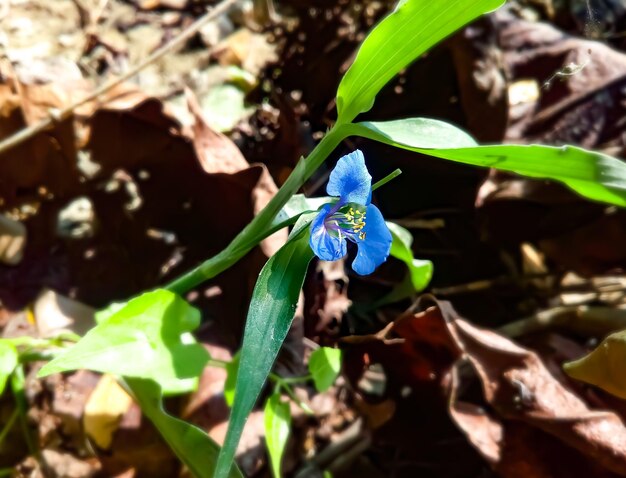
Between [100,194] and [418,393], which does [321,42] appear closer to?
[100,194]

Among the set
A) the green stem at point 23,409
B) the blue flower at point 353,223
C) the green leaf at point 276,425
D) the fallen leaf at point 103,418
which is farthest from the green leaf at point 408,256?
the green stem at point 23,409

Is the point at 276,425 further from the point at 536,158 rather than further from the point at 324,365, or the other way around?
the point at 536,158

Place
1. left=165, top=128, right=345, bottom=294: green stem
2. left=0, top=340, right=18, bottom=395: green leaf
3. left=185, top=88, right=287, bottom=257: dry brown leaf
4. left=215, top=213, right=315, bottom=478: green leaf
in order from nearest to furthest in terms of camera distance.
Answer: left=215, top=213, right=315, bottom=478: green leaf → left=165, top=128, right=345, bottom=294: green stem → left=0, top=340, right=18, bottom=395: green leaf → left=185, top=88, right=287, bottom=257: dry brown leaf

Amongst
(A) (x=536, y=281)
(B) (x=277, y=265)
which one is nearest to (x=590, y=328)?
(A) (x=536, y=281)

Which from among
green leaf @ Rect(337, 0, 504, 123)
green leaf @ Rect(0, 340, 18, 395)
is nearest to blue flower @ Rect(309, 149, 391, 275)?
green leaf @ Rect(337, 0, 504, 123)

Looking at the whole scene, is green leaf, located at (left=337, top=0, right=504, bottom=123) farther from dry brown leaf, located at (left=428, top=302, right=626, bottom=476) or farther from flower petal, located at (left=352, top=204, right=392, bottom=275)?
dry brown leaf, located at (left=428, top=302, right=626, bottom=476)

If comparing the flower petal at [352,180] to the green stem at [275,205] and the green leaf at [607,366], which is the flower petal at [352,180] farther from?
the green leaf at [607,366]

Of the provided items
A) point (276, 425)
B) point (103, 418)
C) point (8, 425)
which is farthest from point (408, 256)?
point (8, 425)
